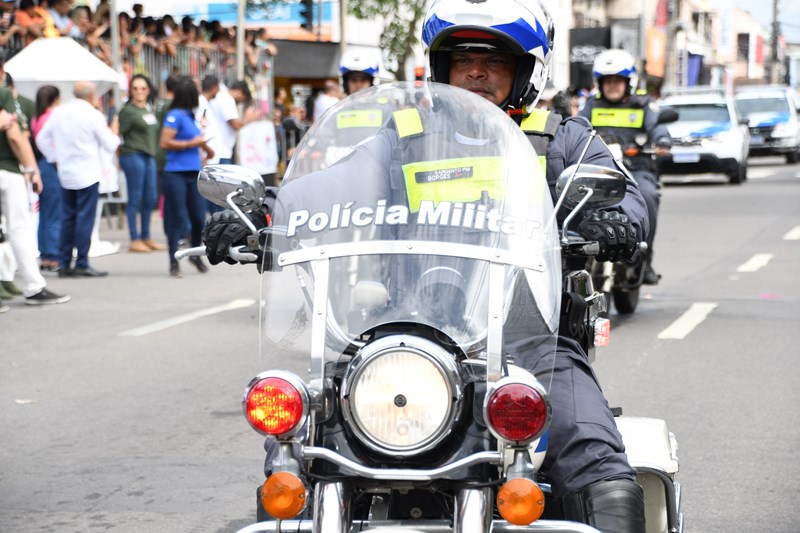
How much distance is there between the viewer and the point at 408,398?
260 centimetres

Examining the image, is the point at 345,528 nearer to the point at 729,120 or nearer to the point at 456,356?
the point at 456,356

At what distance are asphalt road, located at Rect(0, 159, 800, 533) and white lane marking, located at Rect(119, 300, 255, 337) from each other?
0.07 feet

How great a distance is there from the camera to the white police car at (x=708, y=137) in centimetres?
2531

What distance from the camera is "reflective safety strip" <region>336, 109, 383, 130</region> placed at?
310cm

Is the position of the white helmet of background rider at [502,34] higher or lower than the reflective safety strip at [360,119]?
higher

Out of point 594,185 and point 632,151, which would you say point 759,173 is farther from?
point 594,185

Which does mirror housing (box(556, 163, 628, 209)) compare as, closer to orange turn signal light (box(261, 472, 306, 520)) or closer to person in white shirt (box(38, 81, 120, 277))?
orange turn signal light (box(261, 472, 306, 520))

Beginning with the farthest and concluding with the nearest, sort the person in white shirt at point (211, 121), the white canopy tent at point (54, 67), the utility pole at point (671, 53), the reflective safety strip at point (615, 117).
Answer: the utility pole at point (671, 53) → the white canopy tent at point (54, 67) → the person in white shirt at point (211, 121) → the reflective safety strip at point (615, 117)

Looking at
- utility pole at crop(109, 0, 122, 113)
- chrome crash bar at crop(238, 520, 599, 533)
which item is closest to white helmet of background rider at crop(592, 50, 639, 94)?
utility pole at crop(109, 0, 122, 113)

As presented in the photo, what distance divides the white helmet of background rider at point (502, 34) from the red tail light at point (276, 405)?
134cm

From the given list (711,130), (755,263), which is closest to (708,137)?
(711,130)

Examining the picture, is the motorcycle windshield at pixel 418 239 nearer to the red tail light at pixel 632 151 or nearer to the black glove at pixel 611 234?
the black glove at pixel 611 234

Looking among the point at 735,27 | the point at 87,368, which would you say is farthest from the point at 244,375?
the point at 735,27

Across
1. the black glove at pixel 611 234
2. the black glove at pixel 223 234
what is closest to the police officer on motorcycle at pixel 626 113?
the black glove at pixel 611 234
